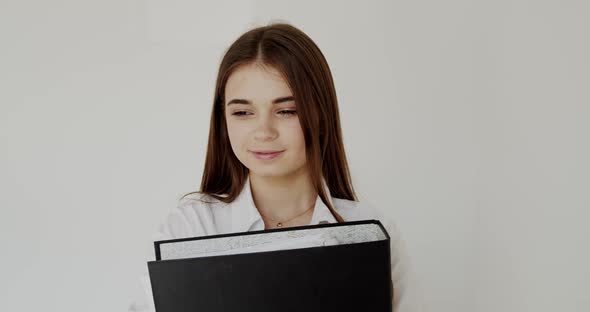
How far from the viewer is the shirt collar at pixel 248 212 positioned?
5.22 feet

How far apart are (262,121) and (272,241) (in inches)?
13.7

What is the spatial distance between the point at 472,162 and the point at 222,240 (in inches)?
53.8

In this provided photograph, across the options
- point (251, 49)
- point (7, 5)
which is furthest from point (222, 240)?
point (7, 5)

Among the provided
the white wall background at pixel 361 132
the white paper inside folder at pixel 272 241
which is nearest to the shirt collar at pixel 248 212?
the white paper inside folder at pixel 272 241

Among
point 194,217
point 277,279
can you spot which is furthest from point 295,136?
point 277,279

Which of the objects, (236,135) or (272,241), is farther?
(236,135)

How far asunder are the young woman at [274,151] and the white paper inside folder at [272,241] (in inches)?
8.9

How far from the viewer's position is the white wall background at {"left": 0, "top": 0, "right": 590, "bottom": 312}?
226 cm

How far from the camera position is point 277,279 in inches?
45.9

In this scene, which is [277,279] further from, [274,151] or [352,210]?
[352,210]

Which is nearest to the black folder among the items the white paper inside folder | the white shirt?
the white paper inside folder

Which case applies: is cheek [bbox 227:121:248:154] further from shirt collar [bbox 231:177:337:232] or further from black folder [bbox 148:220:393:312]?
black folder [bbox 148:220:393:312]

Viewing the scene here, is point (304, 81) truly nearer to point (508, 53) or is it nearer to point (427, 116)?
point (427, 116)

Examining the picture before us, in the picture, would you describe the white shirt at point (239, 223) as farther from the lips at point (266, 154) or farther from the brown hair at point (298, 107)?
the lips at point (266, 154)
